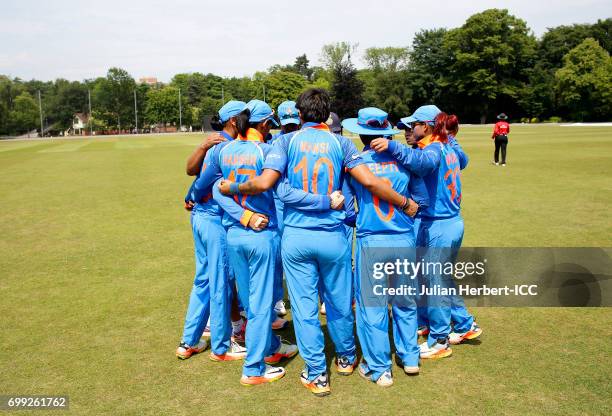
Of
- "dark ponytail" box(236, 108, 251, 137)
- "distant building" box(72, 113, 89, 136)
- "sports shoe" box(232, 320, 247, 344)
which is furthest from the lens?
"distant building" box(72, 113, 89, 136)

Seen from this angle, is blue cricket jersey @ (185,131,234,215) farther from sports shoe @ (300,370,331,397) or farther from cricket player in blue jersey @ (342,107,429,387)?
sports shoe @ (300,370,331,397)

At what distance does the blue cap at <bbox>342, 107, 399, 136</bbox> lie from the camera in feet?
15.7

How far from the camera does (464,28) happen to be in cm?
8388

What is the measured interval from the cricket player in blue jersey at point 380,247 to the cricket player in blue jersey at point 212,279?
1.41 metres

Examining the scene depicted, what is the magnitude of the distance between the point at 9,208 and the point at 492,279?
537 inches

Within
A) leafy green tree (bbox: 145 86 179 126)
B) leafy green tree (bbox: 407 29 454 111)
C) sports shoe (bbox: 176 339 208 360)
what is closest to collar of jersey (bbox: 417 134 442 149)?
sports shoe (bbox: 176 339 208 360)

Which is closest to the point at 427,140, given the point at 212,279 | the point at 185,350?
the point at 212,279

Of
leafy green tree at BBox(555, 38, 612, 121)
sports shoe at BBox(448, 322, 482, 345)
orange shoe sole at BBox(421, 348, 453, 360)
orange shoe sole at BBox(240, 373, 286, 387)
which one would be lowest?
orange shoe sole at BBox(240, 373, 286, 387)

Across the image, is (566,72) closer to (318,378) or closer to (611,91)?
(611,91)

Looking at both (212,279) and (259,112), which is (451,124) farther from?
(212,279)

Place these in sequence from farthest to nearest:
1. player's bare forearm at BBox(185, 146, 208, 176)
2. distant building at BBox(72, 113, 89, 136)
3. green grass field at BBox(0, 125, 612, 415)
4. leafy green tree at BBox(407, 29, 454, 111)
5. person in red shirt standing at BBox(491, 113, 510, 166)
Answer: distant building at BBox(72, 113, 89, 136) < leafy green tree at BBox(407, 29, 454, 111) < person in red shirt standing at BBox(491, 113, 510, 166) < player's bare forearm at BBox(185, 146, 208, 176) < green grass field at BBox(0, 125, 612, 415)

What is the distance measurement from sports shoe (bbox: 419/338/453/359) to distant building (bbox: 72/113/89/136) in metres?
127

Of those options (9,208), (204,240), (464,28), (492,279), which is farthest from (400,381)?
(464,28)

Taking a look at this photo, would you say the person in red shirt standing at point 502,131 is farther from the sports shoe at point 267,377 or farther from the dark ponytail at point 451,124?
the sports shoe at point 267,377
